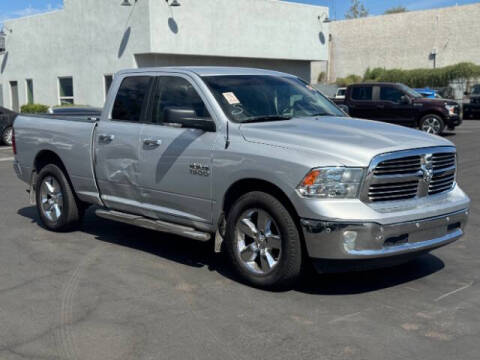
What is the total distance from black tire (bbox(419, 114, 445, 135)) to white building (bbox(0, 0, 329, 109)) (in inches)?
378

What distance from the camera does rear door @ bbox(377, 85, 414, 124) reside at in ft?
68.8

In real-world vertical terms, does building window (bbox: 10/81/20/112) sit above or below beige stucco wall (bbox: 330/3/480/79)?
below

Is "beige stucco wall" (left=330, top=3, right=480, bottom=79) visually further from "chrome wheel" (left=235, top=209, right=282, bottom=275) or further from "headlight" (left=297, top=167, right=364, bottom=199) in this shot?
"headlight" (left=297, top=167, right=364, bottom=199)

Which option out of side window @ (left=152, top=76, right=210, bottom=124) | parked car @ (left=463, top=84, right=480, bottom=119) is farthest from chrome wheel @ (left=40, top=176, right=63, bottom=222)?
parked car @ (left=463, top=84, right=480, bottom=119)

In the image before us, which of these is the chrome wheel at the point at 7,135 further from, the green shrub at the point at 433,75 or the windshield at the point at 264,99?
the green shrub at the point at 433,75

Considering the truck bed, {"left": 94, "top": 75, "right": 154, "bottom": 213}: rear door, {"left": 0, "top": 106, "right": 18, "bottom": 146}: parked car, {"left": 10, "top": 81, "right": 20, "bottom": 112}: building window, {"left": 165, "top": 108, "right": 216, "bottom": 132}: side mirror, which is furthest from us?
{"left": 10, "top": 81, "right": 20, "bottom": 112}: building window

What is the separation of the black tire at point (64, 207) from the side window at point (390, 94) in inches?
608

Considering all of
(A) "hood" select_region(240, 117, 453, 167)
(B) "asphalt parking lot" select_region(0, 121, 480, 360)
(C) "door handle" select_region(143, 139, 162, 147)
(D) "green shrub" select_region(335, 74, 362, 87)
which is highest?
(D) "green shrub" select_region(335, 74, 362, 87)

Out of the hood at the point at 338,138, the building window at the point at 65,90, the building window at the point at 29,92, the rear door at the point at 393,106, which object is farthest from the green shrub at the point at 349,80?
the hood at the point at 338,138

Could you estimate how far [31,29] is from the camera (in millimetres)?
28859

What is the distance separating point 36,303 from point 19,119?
13.0ft

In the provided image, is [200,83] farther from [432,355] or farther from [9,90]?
[9,90]

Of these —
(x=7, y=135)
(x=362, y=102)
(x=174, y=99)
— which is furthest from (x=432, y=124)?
(x=174, y=99)

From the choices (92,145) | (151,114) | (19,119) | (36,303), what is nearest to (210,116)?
(151,114)
